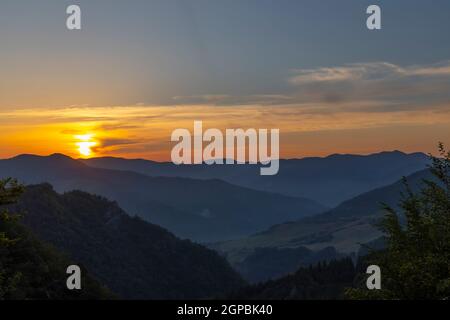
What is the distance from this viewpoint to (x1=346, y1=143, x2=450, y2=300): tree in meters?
25.3

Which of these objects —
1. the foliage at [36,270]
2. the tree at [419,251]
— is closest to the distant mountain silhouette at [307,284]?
the foliage at [36,270]

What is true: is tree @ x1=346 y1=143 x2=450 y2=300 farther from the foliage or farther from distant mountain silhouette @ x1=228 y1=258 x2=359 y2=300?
distant mountain silhouette @ x1=228 y1=258 x2=359 y2=300

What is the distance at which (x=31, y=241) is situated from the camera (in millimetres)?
114625

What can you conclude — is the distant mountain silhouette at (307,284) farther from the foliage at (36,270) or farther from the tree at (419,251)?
the tree at (419,251)

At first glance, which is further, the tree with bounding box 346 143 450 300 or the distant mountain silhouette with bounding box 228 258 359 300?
the distant mountain silhouette with bounding box 228 258 359 300

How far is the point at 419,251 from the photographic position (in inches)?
1109

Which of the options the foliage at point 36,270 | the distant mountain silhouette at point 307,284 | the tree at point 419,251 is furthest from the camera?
the distant mountain silhouette at point 307,284

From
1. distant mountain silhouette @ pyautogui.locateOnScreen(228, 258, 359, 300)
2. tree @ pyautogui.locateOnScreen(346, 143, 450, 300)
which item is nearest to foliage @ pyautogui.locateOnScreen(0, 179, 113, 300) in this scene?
distant mountain silhouette @ pyautogui.locateOnScreen(228, 258, 359, 300)

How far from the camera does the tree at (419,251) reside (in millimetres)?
25266

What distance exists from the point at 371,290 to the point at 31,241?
98.6m
